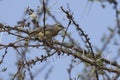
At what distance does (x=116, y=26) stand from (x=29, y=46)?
0.74 m

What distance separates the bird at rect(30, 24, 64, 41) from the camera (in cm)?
215

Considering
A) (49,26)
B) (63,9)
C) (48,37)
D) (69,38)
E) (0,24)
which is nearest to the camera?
(63,9)

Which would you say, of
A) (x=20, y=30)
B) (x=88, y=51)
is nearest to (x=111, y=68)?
(x=88, y=51)

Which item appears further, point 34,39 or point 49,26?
point 49,26

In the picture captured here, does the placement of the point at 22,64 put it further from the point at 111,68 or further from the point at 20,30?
the point at 111,68

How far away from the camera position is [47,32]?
2.35 meters

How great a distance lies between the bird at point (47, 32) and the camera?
215 cm

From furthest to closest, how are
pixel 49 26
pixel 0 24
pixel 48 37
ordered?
pixel 49 26 → pixel 48 37 → pixel 0 24

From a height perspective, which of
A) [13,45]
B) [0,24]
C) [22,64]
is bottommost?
[22,64]

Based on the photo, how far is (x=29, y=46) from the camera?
2.17 meters

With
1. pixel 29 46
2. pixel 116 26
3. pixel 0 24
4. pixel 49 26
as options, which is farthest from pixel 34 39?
pixel 116 26

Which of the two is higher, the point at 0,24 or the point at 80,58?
the point at 0,24

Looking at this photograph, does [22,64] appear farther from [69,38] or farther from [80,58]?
[69,38]

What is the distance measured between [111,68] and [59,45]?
0.35 meters
